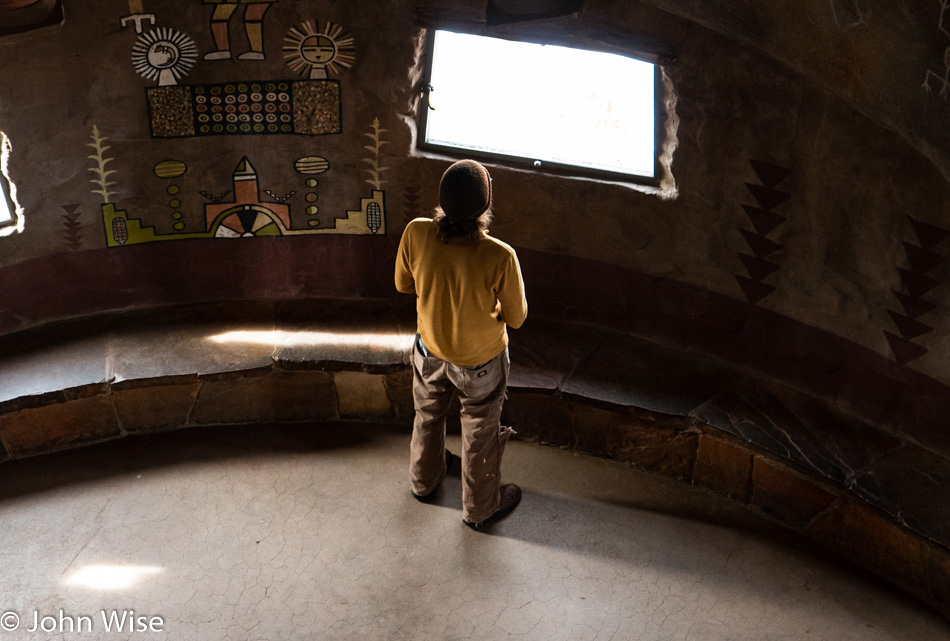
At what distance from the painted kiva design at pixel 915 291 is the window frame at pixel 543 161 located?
43.1 inches

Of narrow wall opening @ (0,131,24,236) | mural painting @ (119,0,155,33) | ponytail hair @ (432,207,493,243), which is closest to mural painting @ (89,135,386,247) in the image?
narrow wall opening @ (0,131,24,236)

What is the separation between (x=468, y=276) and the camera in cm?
285

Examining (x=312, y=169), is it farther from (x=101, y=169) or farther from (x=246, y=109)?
A: (x=101, y=169)

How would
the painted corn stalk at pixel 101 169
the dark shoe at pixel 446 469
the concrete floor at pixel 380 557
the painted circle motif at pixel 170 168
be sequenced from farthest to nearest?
1. the painted circle motif at pixel 170 168
2. the painted corn stalk at pixel 101 169
3. the dark shoe at pixel 446 469
4. the concrete floor at pixel 380 557

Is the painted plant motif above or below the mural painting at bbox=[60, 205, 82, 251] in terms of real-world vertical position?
above

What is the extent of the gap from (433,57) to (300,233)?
3.59ft

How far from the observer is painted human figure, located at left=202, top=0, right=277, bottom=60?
12.3ft

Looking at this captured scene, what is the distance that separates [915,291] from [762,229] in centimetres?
65

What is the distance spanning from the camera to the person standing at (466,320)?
2.82m

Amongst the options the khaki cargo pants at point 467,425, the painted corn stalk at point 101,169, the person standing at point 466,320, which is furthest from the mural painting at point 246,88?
the khaki cargo pants at point 467,425

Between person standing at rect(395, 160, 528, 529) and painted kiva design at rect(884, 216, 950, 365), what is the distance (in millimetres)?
1492

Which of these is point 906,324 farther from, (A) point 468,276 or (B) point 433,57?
(B) point 433,57

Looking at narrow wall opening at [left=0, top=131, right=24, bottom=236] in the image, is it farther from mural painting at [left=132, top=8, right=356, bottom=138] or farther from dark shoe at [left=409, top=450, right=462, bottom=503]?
dark shoe at [left=409, top=450, right=462, bottom=503]

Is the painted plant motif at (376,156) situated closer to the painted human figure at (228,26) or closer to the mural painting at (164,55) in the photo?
the painted human figure at (228,26)
